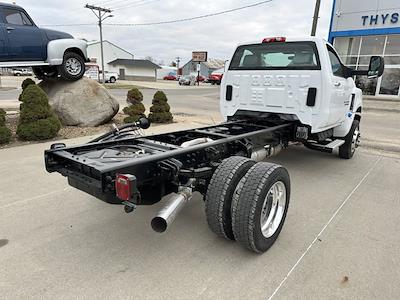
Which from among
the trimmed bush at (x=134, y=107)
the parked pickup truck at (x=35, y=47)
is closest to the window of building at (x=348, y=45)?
the trimmed bush at (x=134, y=107)

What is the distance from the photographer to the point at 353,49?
886 inches

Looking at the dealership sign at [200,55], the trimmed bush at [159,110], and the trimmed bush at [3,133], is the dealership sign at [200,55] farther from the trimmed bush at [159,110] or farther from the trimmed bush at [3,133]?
the trimmed bush at [3,133]

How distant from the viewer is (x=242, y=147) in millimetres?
4043

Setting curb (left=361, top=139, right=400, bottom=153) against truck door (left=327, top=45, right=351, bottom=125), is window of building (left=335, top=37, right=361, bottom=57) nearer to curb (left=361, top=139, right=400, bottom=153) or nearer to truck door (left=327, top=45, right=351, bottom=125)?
curb (left=361, top=139, right=400, bottom=153)

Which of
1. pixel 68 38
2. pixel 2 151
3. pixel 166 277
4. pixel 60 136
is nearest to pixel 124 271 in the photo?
pixel 166 277

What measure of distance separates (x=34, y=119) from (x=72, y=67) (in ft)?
8.48

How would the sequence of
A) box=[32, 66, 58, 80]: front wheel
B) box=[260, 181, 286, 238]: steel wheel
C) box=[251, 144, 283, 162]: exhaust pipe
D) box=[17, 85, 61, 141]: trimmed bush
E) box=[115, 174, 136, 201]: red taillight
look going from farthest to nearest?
1. box=[32, 66, 58, 80]: front wheel
2. box=[17, 85, 61, 141]: trimmed bush
3. box=[251, 144, 283, 162]: exhaust pipe
4. box=[260, 181, 286, 238]: steel wheel
5. box=[115, 174, 136, 201]: red taillight

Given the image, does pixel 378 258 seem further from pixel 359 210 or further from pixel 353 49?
pixel 353 49

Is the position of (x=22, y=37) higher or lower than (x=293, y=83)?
higher

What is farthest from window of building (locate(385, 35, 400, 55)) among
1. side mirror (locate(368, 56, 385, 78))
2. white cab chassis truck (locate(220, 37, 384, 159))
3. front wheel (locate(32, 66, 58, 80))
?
front wheel (locate(32, 66, 58, 80))

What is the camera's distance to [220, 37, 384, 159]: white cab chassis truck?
4852 millimetres

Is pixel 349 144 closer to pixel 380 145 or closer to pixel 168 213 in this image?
pixel 380 145

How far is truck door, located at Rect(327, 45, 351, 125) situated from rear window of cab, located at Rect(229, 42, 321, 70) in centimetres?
42

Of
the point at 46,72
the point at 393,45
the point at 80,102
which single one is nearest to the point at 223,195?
the point at 80,102
